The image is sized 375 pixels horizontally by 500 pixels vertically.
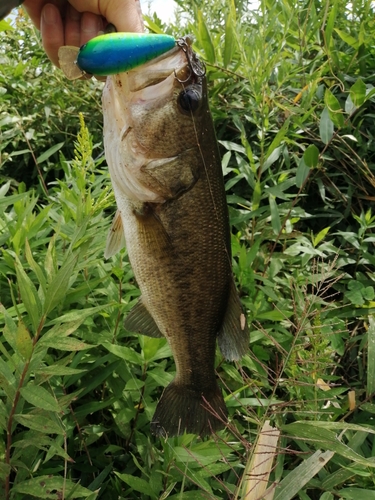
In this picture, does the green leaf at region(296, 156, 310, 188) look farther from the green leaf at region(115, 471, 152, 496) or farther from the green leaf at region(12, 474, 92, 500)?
the green leaf at region(12, 474, 92, 500)

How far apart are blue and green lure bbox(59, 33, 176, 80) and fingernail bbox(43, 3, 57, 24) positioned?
61 centimetres

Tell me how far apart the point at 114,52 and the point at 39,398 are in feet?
2.49

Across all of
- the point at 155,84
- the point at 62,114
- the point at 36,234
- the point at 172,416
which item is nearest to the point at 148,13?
the point at 62,114

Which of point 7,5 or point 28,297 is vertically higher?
point 7,5

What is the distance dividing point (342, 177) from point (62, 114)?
1917mm

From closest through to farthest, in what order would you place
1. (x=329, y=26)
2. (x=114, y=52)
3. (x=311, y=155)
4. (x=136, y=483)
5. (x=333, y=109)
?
(x=114, y=52), (x=136, y=483), (x=311, y=155), (x=333, y=109), (x=329, y=26)

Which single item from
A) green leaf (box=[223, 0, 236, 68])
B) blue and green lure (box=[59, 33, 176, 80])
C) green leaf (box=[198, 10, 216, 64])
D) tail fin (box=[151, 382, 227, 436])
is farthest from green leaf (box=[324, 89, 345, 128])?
tail fin (box=[151, 382, 227, 436])

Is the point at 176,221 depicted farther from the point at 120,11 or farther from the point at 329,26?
the point at 329,26

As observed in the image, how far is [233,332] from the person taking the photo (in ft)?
4.58

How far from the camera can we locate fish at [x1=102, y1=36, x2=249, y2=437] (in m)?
1.23

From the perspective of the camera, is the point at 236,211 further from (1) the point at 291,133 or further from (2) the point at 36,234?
(2) the point at 36,234

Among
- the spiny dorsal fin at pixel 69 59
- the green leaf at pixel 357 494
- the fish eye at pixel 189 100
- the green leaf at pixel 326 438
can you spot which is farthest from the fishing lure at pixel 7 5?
the green leaf at pixel 357 494

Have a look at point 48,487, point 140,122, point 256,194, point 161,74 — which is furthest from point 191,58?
point 48,487

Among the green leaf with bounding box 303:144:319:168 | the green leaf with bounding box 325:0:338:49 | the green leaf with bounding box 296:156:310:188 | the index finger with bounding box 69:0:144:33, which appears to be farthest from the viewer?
the green leaf with bounding box 325:0:338:49
